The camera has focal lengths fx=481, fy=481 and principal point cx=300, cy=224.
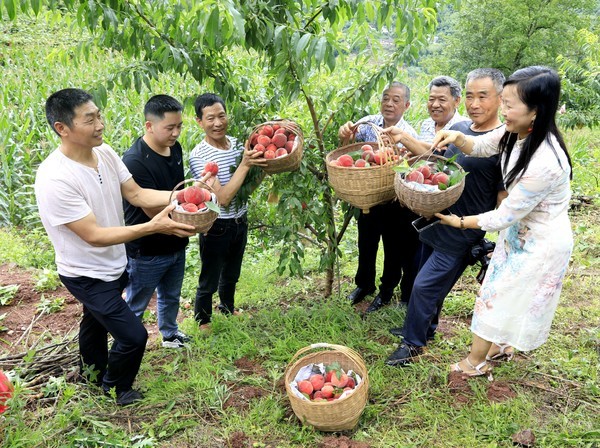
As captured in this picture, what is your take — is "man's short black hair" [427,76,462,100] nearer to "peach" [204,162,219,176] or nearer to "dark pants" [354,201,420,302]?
"dark pants" [354,201,420,302]

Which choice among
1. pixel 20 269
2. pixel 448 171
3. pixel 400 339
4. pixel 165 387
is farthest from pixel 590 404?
pixel 20 269

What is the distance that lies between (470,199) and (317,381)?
4.57 ft

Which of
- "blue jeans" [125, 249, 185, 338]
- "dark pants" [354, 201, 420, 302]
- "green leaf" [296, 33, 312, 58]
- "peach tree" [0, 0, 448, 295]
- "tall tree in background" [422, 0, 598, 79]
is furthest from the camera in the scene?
"tall tree in background" [422, 0, 598, 79]

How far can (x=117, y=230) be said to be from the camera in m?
2.50

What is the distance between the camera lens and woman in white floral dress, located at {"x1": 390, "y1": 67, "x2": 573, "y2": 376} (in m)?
2.36

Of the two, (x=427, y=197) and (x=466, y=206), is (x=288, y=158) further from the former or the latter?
(x=466, y=206)

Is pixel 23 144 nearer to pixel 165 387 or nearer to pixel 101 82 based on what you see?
pixel 101 82

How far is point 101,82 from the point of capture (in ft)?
10.2

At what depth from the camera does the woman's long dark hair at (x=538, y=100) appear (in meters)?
2.30

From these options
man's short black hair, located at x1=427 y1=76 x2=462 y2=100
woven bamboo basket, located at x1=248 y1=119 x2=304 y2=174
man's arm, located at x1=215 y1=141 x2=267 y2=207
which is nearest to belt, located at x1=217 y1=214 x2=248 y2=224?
man's arm, located at x1=215 y1=141 x2=267 y2=207

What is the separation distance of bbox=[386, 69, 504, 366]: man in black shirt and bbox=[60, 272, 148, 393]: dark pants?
170 centimetres

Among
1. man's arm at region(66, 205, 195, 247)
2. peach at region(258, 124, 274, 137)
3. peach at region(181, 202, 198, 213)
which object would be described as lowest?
man's arm at region(66, 205, 195, 247)

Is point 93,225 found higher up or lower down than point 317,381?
higher up

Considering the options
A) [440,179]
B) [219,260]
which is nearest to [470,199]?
[440,179]
